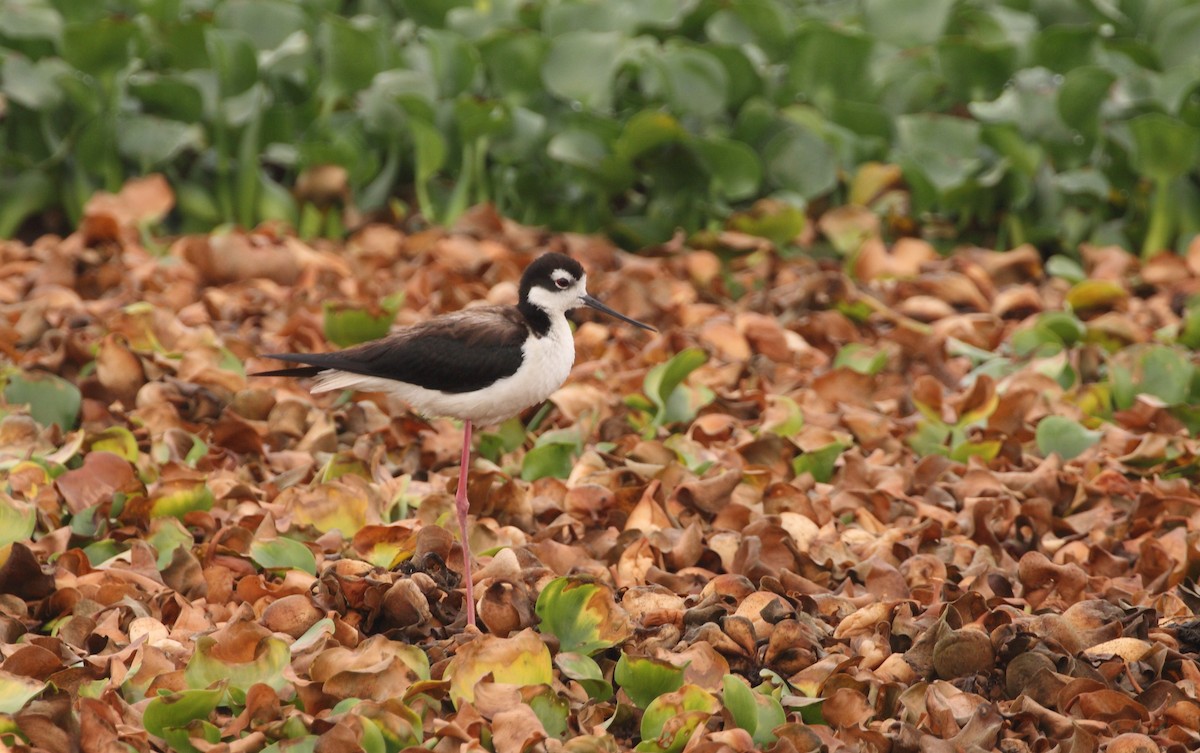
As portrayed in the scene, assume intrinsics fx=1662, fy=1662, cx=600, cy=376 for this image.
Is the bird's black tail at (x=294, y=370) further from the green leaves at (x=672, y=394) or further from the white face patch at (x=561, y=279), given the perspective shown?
the green leaves at (x=672, y=394)

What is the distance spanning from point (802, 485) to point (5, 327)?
3057mm

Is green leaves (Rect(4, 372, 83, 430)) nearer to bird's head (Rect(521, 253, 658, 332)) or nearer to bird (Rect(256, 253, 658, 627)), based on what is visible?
bird (Rect(256, 253, 658, 627))

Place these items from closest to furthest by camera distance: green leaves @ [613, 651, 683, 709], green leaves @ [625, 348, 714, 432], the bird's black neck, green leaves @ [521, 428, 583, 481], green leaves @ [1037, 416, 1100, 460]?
green leaves @ [613, 651, 683, 709] < the bird's black neck < green leaves @ [521, 428, 583, 481] < green leaves @ [1037, 416, 1100, 460] < green leaves @ [625, 348, 714, 432]

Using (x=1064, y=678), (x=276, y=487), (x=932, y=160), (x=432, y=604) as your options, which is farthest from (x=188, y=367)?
(x=932, y=160)

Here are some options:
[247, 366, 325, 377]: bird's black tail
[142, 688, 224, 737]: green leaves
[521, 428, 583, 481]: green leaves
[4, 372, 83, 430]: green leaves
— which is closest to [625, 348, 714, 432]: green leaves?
[521, 428, 583, 481]: green leaves

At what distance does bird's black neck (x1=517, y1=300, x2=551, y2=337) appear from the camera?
178 inches

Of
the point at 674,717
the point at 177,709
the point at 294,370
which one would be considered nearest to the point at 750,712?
the point at 674,717

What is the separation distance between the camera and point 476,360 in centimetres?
443

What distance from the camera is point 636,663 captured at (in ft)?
12.2

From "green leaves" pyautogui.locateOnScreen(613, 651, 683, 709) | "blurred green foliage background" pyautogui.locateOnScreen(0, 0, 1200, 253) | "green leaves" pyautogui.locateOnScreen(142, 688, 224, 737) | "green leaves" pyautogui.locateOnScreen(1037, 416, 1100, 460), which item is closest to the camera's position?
"green leaves" pyautogui.locateOnScreen(142, 688, 224, 737)

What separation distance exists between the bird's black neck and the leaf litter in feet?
1.69

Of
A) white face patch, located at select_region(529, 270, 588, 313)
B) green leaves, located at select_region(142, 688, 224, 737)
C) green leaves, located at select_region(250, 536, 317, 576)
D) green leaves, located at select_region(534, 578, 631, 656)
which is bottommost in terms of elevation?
green leaves, located at select_region(250, 536, 317, 576)

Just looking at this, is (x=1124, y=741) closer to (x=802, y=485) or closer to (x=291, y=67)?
(x=802, y=485)

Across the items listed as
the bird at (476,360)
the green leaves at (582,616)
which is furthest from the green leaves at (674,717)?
the bird at (476,360)
